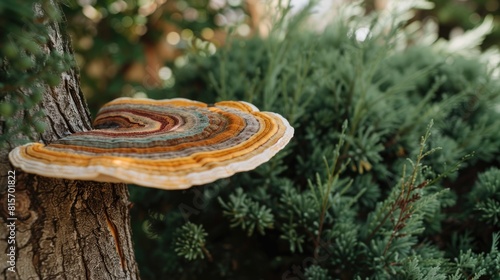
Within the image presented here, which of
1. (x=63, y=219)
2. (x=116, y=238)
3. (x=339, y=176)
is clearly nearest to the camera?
(x=63, y=219)

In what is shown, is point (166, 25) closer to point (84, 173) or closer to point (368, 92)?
point (368, 92)

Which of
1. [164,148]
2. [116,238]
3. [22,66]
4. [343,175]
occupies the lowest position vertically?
[343,175]

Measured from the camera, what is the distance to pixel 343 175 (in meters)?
1.87

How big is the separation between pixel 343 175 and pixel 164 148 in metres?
1.12

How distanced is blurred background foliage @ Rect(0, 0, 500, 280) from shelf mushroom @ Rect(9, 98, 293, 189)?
14.1 inches

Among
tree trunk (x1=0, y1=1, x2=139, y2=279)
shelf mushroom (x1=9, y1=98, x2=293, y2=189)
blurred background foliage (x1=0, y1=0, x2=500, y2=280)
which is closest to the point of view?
shelf mushroom (x1=9, y1=98, x2=293, y2=189)

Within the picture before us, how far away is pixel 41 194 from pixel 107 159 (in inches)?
12.3

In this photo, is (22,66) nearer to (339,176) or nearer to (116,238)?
(116,238)

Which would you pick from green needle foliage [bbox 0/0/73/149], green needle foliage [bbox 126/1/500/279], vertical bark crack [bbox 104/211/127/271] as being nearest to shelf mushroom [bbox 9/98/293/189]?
green needle foliage [bbox 0/0/73/149]

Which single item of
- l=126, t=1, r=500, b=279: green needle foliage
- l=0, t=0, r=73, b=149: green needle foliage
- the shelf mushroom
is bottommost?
l=126, t=1, r=500, b=279: green needle foliage

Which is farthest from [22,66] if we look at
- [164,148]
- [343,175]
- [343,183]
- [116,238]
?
[343,175]

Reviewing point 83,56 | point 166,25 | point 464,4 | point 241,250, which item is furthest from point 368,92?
point 464,4

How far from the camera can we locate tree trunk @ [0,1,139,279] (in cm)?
99

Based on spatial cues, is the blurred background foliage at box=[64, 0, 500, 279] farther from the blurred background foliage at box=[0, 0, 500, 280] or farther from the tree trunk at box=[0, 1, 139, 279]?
the tree trunk at box=[0, 1, 139, 279]
